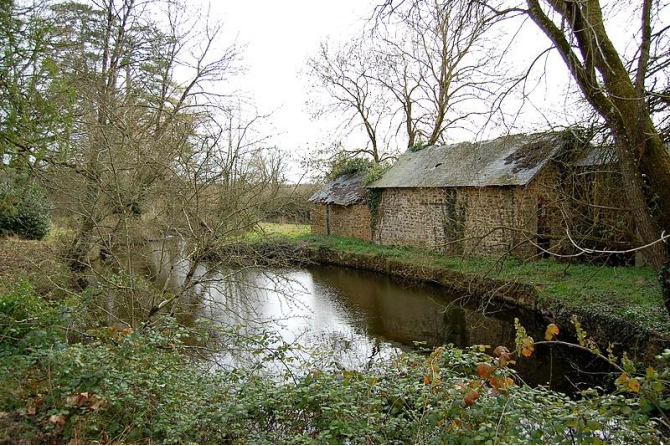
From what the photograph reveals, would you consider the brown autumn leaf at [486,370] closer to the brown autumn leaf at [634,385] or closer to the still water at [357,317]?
the brown autumn leaf at [634,385]

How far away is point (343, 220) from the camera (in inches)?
832

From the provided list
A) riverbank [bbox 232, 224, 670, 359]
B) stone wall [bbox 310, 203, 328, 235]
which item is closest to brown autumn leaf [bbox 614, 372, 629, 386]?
riverbank [bbox 232, 224, 670, 359]

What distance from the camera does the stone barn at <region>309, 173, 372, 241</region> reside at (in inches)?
777

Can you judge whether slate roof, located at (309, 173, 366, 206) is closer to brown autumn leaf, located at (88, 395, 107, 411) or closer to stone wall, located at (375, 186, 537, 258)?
stone wall, located at (375, 186, 537, 258)

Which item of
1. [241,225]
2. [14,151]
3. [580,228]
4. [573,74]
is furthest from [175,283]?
[573,74]

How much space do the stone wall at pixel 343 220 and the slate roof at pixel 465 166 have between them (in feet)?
5.59

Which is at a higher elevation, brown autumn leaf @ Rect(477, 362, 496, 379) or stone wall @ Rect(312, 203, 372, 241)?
stone wall @ Rect(312, 203, 372, 241)

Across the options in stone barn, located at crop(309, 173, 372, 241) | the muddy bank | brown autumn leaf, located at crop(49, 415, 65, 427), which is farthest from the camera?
stone barn, located at crop(309, 173, 372, 241)

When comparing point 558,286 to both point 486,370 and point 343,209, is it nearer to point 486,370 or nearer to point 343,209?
point 486,370

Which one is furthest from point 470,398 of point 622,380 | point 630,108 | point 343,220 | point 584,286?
point 343,220

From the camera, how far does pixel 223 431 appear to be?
3.69m

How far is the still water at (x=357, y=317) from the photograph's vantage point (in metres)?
6.92

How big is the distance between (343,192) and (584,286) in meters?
14.2

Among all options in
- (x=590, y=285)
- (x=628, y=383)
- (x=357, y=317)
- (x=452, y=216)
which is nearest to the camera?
(x=628, y=383)
